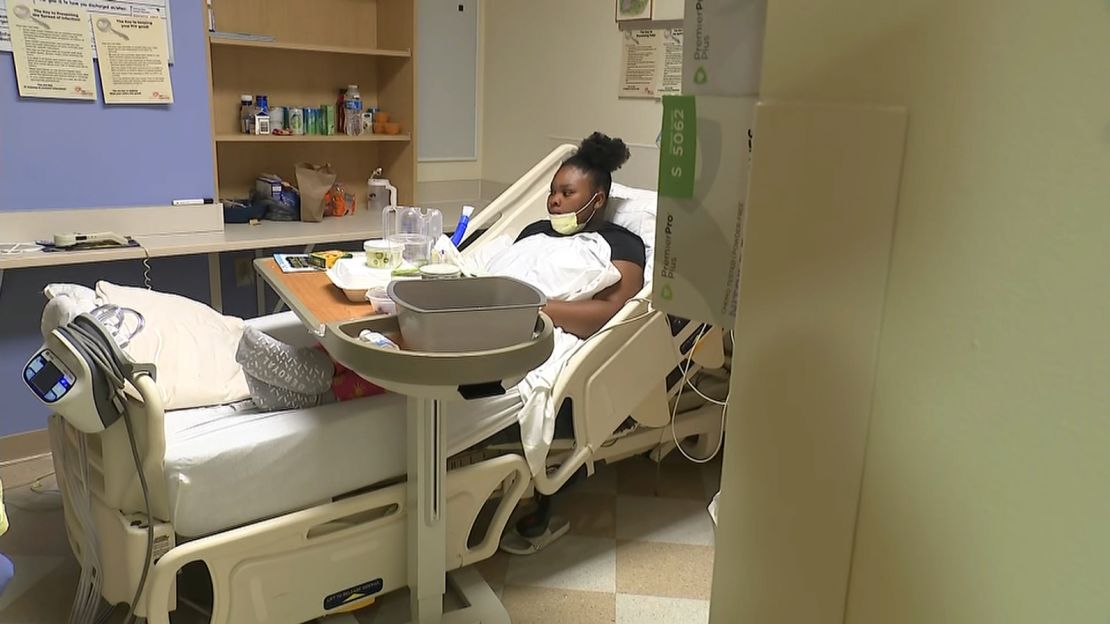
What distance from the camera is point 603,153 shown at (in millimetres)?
2471

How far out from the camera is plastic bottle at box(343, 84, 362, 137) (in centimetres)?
322

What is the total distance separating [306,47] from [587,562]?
2102mm

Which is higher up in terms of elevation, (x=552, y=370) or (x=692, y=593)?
(x=552, y=370)

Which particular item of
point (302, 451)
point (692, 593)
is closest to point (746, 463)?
point (302, 451)

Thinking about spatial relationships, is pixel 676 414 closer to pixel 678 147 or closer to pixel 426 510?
pixel 426 510

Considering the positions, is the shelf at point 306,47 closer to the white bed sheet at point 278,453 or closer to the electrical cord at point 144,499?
the white bed sheet at point 278,453

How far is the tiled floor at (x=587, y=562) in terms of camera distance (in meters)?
1.96

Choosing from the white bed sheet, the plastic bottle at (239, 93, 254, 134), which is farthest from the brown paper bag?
the white bed sheet

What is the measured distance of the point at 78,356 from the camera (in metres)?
1.45

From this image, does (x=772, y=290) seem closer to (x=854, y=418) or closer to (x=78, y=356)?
(x=854, y=418)

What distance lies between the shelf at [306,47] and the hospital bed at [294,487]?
126cm

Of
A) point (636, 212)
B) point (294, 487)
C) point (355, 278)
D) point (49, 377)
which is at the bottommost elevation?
point (294, 487)

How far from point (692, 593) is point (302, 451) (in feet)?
3.54

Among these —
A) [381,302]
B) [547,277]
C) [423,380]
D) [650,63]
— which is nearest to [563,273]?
[547,277]
